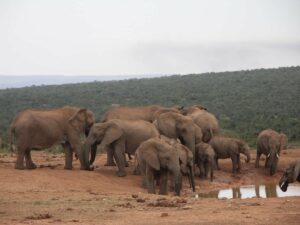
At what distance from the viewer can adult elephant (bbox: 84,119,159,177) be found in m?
20.2

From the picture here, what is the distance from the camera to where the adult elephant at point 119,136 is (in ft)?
66.3

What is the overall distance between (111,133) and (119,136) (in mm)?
251

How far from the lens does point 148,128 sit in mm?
20969

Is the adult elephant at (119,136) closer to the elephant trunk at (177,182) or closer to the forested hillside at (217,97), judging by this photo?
the elephant trunk at (177,182)

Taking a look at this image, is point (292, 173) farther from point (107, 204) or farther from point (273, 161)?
point (273, 161)

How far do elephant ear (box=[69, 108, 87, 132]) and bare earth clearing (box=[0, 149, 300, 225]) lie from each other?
1.27 m

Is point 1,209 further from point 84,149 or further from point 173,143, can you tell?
point 84,149

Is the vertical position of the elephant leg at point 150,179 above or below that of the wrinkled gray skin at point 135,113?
below

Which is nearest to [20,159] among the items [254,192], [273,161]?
[254,192]

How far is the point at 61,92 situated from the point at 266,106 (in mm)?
24668

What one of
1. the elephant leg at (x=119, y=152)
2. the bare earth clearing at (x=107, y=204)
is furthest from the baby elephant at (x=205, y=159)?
the elephant leg at (x=119, y=152)

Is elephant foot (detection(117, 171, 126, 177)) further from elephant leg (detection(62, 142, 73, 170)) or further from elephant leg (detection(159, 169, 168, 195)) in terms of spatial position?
elephant leg (detection(159, 169, 168, 195))

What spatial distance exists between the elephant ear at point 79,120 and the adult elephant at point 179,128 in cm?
249

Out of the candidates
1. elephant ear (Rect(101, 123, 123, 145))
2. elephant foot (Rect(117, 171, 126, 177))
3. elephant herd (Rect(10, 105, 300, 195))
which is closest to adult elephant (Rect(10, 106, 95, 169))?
elephant herd (Rect(10, 105, 300, 195))
